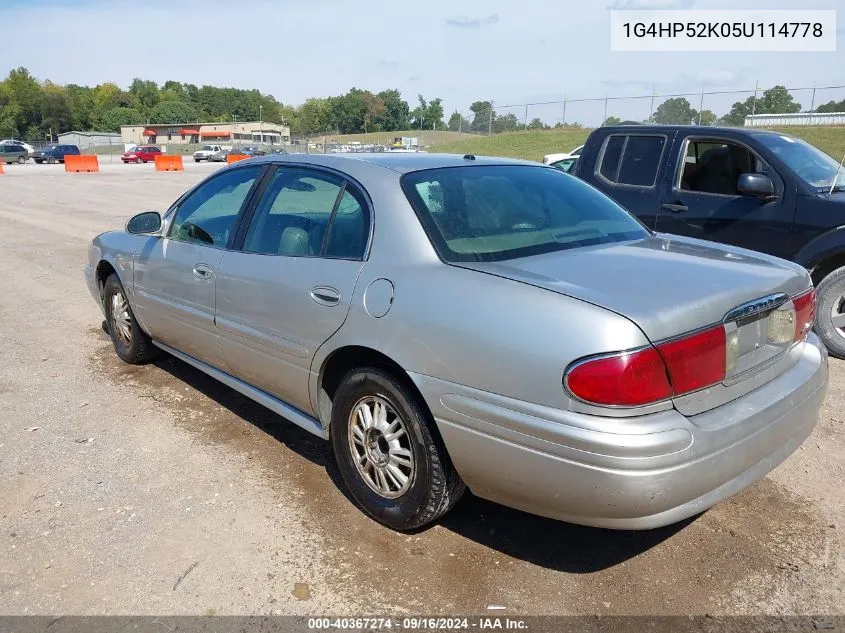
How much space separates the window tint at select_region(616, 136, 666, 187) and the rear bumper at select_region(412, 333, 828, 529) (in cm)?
402

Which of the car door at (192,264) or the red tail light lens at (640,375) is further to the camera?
the car door at (192,264)

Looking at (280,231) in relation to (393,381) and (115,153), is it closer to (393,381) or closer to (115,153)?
(393,381)

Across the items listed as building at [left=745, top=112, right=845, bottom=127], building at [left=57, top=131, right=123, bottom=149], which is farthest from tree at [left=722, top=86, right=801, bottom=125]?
building at [left=57, top=131, right=123, bottom=149]

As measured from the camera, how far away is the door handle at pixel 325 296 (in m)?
3.16

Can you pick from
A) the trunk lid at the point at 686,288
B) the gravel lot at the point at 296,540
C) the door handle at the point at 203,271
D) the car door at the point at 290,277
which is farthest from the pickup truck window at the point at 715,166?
the door handle at the point at 203,271

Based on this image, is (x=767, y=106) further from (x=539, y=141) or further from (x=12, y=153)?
(x=12, y=153)

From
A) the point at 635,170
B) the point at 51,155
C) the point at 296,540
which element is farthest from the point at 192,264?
the point at 51,155

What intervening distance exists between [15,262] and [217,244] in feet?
24.5

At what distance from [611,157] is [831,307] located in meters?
2.37

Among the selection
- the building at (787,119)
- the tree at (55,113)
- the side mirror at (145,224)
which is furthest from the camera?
the tree at (55,113)

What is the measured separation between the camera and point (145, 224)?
472 centimetres

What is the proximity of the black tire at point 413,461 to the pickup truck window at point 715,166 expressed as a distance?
4.32 meters

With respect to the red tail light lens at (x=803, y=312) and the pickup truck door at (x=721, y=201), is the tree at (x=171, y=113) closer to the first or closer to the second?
the pickup truck door at (x=721, y=201)

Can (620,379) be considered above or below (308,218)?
below
